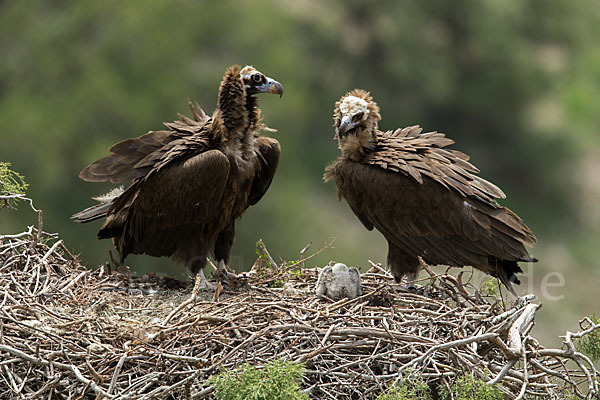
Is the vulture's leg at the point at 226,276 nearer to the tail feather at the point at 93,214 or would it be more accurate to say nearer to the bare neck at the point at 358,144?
the tail feather at the point at 93,214

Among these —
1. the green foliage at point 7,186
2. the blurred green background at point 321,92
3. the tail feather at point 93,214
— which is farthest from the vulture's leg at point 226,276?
the blurred green background at point 321,92

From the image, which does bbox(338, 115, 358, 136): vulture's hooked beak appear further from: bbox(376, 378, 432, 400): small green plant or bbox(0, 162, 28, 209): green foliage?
bbox(0, 162, 28, 209): green foliage

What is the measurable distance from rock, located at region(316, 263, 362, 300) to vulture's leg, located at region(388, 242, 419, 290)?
0.73 metres

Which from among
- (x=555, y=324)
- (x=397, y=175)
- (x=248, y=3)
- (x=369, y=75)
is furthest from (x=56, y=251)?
(x=369, y=75)

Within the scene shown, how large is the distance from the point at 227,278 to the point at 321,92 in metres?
15.6

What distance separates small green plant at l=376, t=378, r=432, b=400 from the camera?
438 centimetres

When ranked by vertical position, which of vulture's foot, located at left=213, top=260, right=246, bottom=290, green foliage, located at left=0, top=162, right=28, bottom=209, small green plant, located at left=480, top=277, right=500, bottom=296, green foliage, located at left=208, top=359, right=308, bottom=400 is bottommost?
green foliage, located at left=208, top=359, right=308, bottom=400

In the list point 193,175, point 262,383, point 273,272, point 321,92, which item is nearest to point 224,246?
point 273,272

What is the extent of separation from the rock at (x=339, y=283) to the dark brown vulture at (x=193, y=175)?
42.5 inches

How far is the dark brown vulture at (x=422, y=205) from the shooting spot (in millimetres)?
6082

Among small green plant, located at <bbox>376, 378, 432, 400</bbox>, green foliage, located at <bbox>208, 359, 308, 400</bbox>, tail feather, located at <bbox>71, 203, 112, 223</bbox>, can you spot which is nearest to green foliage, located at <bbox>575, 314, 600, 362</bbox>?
small green plant, located at <bbox>376, 378, 432, 400</bbox>

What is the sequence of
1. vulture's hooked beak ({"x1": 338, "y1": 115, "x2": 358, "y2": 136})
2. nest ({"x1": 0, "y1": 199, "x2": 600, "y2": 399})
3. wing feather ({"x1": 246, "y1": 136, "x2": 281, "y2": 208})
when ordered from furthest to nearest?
wing feather ({"x1": 246, "y1": 136, "x2": 281, "y2": 208})
vulture's hooked beak ({"x1": 338, "y1": 115, "x2": 358, "y2": 136})
nest ({"x1": 0, "y1": 199, "x2": 600, "y2": 399})

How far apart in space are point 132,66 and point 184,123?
36.5ft

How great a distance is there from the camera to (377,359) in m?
4.86
